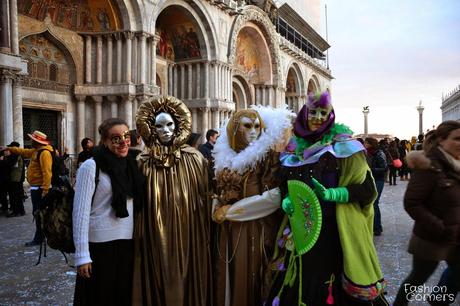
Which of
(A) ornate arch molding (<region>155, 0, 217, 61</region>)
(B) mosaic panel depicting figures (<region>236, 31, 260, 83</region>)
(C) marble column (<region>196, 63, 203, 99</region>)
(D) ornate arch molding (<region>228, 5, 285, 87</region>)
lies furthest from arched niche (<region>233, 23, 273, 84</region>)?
(C) marble column (<region>196, 63, 203, 99</region>)

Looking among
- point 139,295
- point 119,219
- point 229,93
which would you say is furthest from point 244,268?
point 229,93

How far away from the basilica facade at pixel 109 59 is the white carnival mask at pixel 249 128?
8941mm

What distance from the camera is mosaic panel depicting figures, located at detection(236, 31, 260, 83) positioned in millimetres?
23003

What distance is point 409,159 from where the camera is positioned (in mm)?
2826

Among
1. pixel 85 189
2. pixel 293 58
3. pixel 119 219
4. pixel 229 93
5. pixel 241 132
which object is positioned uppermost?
pixel 293 58

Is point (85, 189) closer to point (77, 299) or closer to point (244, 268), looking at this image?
point (77, 299)

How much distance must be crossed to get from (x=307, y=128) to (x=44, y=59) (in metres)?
12.8

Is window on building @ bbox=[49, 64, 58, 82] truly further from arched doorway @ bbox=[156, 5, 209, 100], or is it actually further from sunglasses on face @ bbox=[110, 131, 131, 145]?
sunglasses on face @ bbox=[110, 131, 131, 145]

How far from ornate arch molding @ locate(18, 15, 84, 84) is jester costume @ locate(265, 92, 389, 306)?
40.5ft

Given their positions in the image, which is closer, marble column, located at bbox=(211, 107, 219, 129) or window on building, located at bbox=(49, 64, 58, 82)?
window on building, located at bbox=(49, 64, 58, 82)

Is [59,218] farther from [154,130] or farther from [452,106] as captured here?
[452,106]

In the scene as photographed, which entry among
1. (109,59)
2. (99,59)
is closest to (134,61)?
(109,59)

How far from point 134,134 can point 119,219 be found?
2.24 meters

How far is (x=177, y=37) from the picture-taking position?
59.3 ft
